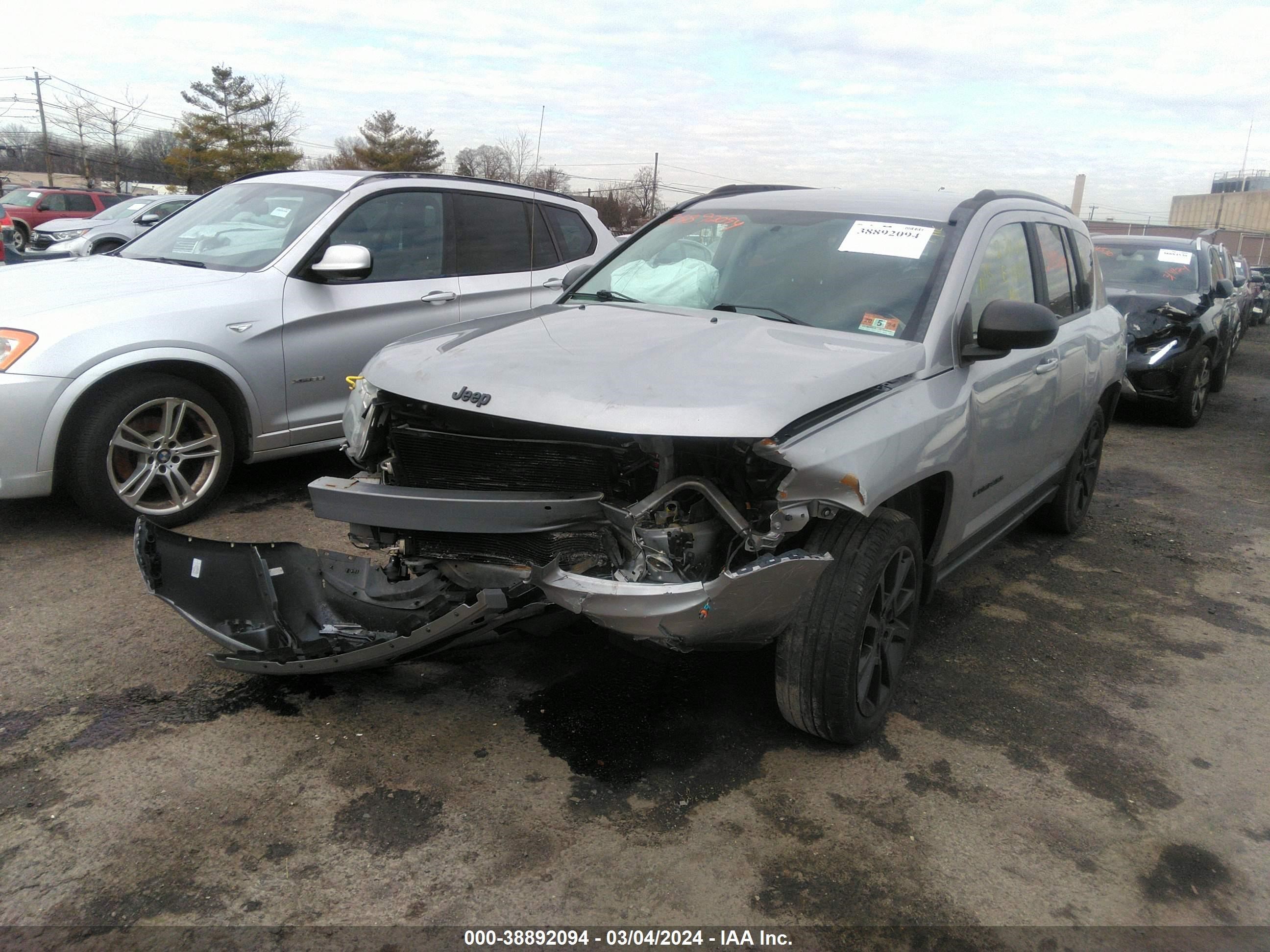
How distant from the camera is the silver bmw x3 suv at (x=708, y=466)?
2535 mm

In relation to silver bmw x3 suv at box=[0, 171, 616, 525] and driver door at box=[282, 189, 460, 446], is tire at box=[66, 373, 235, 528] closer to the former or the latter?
silver bmw x3 suv at box=[0, 171, 616, 525]

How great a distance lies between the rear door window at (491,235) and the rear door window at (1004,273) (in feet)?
11.0

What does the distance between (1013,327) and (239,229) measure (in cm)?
438

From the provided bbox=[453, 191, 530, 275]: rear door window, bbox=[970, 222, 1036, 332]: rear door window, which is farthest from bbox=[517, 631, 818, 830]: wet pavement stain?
bbox=[453, 191, 530, 275]: rear door window

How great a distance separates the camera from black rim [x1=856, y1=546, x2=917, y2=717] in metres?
2.97

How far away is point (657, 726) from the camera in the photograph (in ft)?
10.2

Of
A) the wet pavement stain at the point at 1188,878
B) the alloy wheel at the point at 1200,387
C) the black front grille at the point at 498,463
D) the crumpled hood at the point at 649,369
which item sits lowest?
the wet pavement stain at the point at 1188,878

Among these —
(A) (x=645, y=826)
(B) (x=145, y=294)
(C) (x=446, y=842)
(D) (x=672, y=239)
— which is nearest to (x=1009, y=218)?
(D) (x=672, y=239)

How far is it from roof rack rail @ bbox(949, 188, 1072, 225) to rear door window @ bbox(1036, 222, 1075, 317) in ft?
0.48

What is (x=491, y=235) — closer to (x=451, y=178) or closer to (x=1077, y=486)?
(x=451, y=178)

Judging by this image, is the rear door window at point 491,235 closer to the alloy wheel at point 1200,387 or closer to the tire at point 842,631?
the tire at point 842,631

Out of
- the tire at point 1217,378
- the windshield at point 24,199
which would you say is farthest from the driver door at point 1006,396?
the windshield at point 24,199

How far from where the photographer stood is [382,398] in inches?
121

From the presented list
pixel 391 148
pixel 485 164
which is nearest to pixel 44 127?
pixel 391 148
